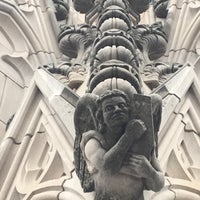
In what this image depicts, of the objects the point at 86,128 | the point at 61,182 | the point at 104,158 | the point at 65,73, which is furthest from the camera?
the point at 65,73

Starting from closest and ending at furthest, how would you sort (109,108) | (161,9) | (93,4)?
(109,108), (93,4), (161,9)

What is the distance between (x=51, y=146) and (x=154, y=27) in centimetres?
282

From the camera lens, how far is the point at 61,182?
5.97 metres

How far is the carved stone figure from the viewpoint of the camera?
16.2ft

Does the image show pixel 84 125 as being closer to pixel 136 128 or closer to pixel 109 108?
pixel 109 108

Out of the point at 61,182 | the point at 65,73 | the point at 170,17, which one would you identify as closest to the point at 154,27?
the point at 170,17

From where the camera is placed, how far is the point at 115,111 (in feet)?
16.4

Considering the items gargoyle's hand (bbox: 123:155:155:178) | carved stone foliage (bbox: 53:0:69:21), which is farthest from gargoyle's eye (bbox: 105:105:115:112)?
carved stone foliage (bbox: 53:0:69:21)

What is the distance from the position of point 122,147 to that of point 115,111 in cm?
23

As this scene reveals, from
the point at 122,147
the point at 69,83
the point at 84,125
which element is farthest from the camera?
the point at 69,83

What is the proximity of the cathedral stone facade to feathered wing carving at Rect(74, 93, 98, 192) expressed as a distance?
0.63 feet

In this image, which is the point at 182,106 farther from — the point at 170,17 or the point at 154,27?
the point at 170,17

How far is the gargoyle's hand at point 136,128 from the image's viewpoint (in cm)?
491

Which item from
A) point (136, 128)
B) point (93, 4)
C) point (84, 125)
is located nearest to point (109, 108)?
point (136, 128)
